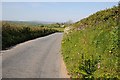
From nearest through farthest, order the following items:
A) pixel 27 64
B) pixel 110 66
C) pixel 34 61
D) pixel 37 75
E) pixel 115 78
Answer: pixel 115 78 → pixel 110 66 → pixel 37 75 → pixel 27 64 → pixel 34 61

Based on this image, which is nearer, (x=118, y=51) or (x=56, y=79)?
(x=118, y=51)

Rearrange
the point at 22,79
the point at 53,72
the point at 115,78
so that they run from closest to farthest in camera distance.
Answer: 1. the point at 115,78
2. the point at 22,79
3. the point at 53,72

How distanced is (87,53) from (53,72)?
1.99 metres

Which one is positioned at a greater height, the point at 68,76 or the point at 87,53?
the point at 87,53

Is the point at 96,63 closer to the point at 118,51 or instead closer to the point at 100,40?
the point at 118,51

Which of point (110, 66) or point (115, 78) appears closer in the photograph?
point (115, 78)

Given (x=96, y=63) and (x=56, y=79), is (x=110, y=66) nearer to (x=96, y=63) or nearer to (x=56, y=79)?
(x=96, y=63)

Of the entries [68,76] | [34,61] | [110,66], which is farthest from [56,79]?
[34,61]

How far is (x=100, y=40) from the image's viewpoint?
13594 millimetres

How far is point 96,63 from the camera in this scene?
1204cm

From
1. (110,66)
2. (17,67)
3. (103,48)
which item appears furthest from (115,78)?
(17,67)

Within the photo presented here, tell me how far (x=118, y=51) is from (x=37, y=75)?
4.10 meters

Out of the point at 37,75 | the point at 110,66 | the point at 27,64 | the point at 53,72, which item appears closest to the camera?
the point at 110,66

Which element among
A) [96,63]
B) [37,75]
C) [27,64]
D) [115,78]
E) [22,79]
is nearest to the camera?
[115,78]
